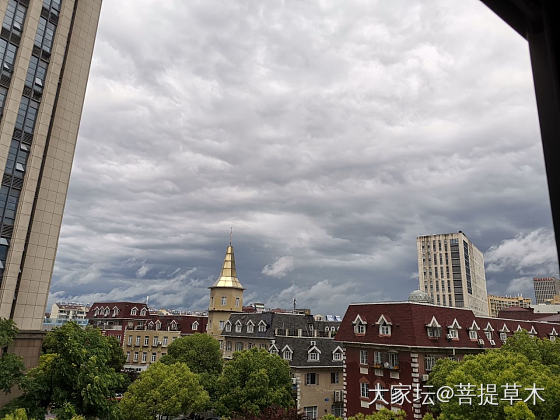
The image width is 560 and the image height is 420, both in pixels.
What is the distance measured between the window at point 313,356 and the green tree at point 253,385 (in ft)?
29.2

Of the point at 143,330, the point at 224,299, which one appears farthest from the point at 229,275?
the point at 143,330

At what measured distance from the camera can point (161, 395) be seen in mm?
32719

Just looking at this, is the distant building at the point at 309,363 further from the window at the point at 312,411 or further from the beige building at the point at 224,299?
the beige building at the point at 224,299

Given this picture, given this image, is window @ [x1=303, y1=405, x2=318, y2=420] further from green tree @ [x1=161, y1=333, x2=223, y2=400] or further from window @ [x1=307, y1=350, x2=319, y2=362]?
green tree @ [x1=161, y1=333, x2=223, y2=400]

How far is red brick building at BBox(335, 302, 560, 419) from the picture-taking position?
34312mm

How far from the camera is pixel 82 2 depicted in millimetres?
42531

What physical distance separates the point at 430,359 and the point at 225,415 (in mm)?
18725

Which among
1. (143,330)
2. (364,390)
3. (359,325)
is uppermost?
(143,330)

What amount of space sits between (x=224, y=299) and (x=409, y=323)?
42828mm

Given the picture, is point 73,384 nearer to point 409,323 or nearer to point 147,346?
point 409,323

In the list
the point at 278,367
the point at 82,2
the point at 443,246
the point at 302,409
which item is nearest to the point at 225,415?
the point at 278,367

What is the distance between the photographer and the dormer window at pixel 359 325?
3888 cm

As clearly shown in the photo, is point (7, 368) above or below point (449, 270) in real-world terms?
below

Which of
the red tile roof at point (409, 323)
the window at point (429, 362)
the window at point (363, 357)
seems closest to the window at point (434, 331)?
the red tile roof at point (409, 323)
